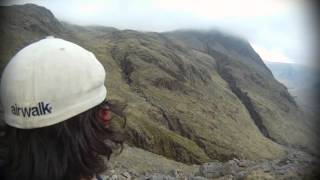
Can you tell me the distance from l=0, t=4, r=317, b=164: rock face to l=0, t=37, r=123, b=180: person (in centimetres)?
2157

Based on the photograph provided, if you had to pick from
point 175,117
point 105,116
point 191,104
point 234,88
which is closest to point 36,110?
point 105,116

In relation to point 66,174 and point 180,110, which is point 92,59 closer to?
point 66,174

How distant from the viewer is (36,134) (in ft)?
3.37

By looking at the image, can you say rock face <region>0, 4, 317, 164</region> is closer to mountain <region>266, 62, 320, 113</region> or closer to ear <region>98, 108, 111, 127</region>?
mountain <region>266, 62, 320, 113</region>

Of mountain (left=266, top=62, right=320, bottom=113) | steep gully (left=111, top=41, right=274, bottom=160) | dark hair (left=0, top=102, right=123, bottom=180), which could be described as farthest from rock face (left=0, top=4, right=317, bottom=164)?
dark hair (left=0, top=102, right=123, bottom=180)

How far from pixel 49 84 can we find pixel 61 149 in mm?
161

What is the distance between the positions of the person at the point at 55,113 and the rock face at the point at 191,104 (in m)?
21.6

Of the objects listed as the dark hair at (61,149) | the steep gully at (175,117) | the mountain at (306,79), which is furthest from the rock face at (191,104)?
the dark hair at (61,149)

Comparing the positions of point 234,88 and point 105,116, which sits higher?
point 105,116

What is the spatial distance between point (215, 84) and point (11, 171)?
33542 mm

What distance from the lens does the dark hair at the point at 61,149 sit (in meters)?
1.02

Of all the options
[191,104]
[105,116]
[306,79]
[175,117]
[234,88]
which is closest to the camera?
[105,116]

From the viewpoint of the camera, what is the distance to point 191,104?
31.0m

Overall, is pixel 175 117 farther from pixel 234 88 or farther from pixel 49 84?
pixel 49 84
